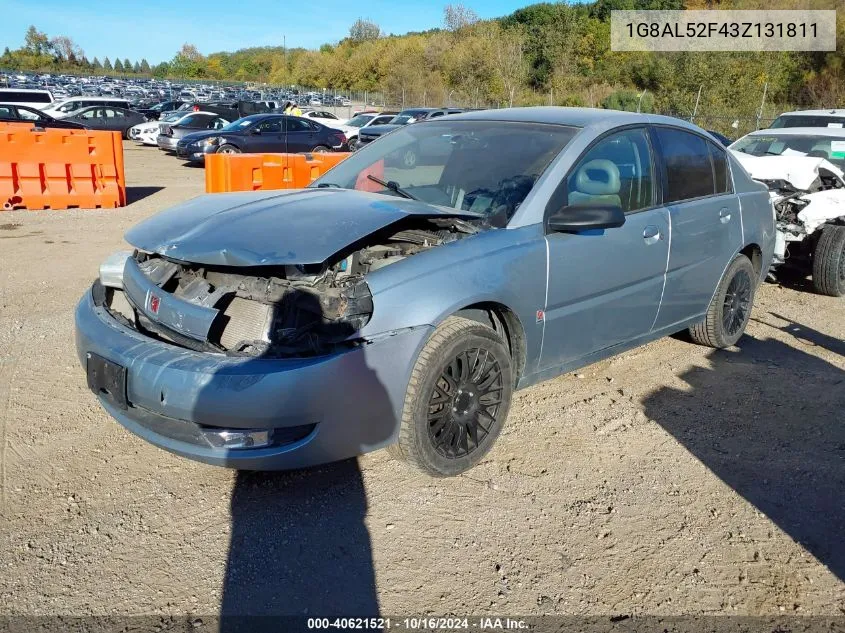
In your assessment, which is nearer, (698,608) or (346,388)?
(698,608)

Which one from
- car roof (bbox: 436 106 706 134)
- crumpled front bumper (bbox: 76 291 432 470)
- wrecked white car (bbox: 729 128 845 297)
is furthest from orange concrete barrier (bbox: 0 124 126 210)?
wrecked white car (bbox: 729 128 845 297)

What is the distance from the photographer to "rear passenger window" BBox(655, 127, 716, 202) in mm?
4668

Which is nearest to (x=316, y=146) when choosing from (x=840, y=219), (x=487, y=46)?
(x=840, y=219)

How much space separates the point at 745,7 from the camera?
42406 millimetres

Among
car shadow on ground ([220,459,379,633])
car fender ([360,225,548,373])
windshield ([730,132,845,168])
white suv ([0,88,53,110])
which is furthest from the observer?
white suv ([0,88,53,110])

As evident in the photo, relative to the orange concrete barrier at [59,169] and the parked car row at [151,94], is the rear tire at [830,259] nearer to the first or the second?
the orange concrete barrier at [59,169]

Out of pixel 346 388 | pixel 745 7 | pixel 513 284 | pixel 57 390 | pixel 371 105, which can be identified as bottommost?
pixel 57 390

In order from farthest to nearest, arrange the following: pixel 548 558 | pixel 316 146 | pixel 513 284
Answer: pixel 316 146
pixel 513 284
pixel 548 558

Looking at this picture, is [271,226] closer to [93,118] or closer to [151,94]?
[93,118]

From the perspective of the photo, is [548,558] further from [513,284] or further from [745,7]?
[745,7]

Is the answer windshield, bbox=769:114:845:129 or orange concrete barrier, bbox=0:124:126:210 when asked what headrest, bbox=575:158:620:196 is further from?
orange concrete barrier, bbox=0:124:126:210

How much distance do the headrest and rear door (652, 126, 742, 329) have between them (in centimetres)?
51

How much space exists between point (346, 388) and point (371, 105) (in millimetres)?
54638

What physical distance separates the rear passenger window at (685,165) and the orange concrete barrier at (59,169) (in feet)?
31.4
